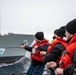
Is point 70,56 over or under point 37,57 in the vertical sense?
over

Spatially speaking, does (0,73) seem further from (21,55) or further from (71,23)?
(71,23)

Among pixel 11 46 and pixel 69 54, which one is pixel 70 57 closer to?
pixel 69 54

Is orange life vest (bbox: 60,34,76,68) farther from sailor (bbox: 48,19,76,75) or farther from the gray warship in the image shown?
the gray warship

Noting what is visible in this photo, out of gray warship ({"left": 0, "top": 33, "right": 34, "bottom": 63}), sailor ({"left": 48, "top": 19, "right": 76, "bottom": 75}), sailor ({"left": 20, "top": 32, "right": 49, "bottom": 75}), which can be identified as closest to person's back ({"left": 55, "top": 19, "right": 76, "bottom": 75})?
sailor ({"left": 48, "top": 19, "right": 76, "bottom": 75})

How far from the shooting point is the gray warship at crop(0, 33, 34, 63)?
5.79 meters

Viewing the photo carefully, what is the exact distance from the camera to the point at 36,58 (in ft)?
12.5

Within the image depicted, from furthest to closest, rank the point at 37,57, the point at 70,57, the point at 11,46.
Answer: the point at 11,46 → the point at 37,57 → the point at 70,57

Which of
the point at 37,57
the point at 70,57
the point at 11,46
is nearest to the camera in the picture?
the point at 70,57

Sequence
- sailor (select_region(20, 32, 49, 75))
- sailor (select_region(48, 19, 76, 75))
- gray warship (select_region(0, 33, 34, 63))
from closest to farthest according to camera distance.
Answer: sailor (select_region(48, 19, 76, 75))
sailor (select_region(20, 32, 49, 75))
gray warship (select_region(0, 33, 34, 63))

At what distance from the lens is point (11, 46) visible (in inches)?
235

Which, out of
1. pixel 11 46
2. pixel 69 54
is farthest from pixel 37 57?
pixel 11 46

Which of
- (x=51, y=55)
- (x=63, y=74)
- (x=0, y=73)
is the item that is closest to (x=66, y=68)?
(x=63, y=74)

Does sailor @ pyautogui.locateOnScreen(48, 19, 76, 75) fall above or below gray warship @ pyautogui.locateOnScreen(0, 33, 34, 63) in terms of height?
above

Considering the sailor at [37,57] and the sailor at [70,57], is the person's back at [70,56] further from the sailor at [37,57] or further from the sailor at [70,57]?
the sailor at [37,57]
